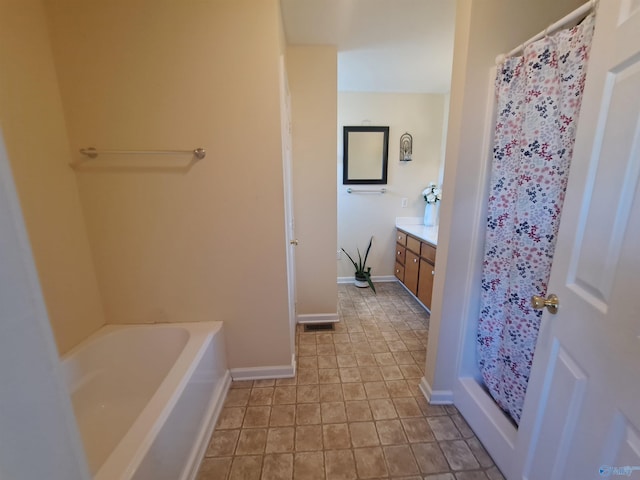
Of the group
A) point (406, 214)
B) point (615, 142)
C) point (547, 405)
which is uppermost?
point (615, 142)

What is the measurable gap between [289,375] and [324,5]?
248 centimetres

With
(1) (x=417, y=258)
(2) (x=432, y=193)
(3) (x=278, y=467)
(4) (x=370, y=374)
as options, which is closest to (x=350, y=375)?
(4) (x=370, y=374)

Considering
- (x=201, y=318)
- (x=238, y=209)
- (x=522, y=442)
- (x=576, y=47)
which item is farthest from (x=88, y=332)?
(x=576, y=47)

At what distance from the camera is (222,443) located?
1.40 m

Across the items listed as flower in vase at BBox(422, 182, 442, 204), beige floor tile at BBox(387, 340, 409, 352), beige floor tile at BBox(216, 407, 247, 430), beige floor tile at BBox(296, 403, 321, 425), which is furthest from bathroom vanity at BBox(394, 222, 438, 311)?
beige floor tile at BBox(216, 407, 247, 430)

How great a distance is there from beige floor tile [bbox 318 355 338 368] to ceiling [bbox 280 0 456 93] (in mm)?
2465

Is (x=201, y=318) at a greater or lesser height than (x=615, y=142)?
lesser

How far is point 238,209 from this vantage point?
1.61 m

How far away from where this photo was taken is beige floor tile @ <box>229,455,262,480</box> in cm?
124

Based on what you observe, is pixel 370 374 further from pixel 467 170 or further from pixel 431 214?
pixel 431 214

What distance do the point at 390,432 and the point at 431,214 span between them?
2568mm

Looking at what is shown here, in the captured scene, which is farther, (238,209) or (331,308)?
(331,308)

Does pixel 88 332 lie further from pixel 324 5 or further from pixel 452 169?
pixel 324 5

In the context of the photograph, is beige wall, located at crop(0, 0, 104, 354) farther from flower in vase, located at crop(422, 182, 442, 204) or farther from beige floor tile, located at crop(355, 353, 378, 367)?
flower in vase, located at crop(422, 182, 442, 204)
